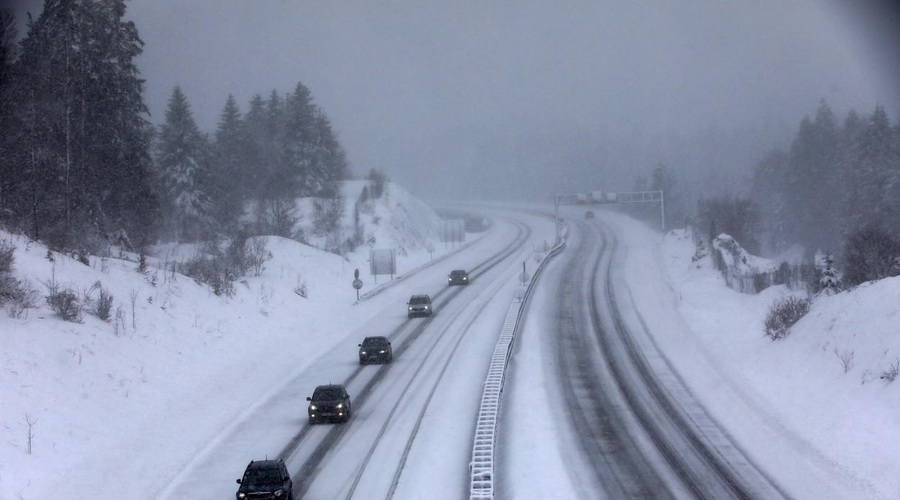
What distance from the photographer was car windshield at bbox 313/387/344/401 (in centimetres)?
2695

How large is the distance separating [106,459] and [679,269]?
187 ft

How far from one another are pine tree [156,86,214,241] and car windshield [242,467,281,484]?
56664 millimetres

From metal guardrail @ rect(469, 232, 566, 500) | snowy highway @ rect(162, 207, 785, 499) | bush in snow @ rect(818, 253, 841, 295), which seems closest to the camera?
metal guardrail @ rect(469, 232, 566, 500)

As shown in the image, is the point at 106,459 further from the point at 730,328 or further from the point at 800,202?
the point at 800,202

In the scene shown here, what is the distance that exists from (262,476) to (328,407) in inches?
294

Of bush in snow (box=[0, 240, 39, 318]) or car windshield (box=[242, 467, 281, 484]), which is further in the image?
bush in snow (box=[0, 240, 39, 318])

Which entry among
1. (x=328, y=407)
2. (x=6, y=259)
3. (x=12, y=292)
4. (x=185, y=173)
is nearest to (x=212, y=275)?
(x=6, y=259)

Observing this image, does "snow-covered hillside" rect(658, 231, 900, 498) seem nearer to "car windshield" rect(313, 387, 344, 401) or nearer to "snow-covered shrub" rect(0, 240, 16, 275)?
"car windshield" rect(313, 387, 344, 401)

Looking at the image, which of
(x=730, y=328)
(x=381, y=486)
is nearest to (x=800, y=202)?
(x=730, y=328)

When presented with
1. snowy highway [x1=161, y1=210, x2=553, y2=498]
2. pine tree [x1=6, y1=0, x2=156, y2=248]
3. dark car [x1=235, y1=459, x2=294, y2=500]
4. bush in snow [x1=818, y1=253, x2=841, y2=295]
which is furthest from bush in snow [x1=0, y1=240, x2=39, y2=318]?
bush in snow [x1=818, y1=253, x2=841, y2=295]

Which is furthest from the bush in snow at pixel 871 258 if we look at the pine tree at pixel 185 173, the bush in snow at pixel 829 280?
the pine tree at pixel 185 173

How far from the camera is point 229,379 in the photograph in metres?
31.4

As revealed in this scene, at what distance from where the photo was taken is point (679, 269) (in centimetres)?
6800

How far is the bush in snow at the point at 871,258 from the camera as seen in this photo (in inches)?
1742
